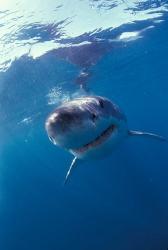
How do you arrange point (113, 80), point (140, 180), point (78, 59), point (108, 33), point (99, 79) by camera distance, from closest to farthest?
point (108, 33)
point (78, 59)
point (99, 79)
point (113, 80)
point (140, 180)

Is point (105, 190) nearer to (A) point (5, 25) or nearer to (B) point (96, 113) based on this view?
(A) point (5, 25)

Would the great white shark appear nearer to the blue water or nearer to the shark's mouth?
the shark's mouth

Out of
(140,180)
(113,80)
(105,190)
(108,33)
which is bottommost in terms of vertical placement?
(105,190)

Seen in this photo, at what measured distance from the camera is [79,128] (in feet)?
16.5

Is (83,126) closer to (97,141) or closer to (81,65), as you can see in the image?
(97,141)

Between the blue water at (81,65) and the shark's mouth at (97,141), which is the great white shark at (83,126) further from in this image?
the blue water at (81,65)

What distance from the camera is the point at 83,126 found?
510 centimetres

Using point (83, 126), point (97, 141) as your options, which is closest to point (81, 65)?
point (97, 141)

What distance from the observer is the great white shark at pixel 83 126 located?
493cm

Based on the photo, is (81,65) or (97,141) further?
(81,65)

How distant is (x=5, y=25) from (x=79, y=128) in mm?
11185

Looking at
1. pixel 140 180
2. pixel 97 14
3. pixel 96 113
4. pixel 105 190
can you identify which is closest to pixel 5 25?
pixel 97 14

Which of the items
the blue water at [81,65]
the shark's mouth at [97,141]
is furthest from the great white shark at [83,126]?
the blue water at [81,65]

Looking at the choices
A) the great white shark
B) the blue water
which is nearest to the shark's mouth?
the great white shark
